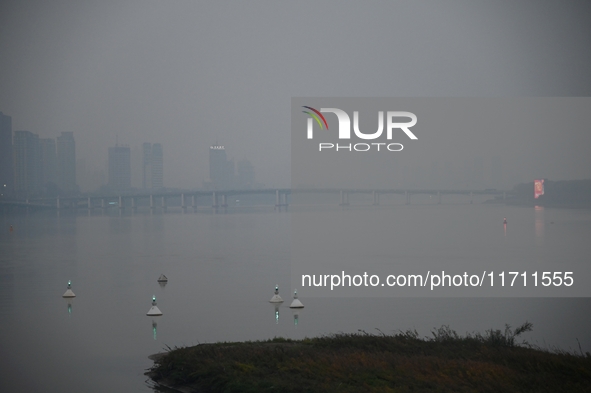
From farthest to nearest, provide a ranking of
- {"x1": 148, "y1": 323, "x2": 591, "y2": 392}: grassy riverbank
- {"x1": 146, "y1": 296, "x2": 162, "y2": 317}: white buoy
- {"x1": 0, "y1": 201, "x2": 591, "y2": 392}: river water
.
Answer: {"x1": 146, "y1": 296, "x2": 162, "y2": 317}: white buoy < {"x1": 0, "y1": 201, "x2": 591, "y2": 392}: river water < {"x1": 148, "y1": 323, "x2": 591, "y2": 392}: grassy riverbank

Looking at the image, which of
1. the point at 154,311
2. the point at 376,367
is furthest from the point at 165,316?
the point at 376,367

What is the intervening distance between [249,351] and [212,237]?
5613 cm

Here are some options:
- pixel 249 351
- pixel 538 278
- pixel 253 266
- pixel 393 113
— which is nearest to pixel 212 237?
pixel 253 266

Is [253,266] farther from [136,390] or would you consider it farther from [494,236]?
[494,236]

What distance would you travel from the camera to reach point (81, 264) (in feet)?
142

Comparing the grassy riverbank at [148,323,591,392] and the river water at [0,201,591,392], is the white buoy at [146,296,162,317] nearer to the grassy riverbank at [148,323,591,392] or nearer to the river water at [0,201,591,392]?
the river water at [0,201,591,392]

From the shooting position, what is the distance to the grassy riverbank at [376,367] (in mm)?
11719

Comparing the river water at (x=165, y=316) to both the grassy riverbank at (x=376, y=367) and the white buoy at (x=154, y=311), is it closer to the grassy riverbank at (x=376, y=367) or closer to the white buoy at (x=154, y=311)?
the white buoy at (x=154, y=311)

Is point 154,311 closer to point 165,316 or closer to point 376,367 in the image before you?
point 165,316

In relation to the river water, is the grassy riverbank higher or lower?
higher

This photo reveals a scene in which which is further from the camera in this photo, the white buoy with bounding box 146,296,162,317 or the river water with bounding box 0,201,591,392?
the white buoy with bounding box 146,296,162,317

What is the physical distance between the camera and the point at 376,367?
12.8 m

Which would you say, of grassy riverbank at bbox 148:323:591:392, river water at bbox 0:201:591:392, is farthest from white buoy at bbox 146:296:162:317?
grassy riverbank at bbox 148:323:591:392

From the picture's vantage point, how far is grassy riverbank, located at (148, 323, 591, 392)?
461 inches
